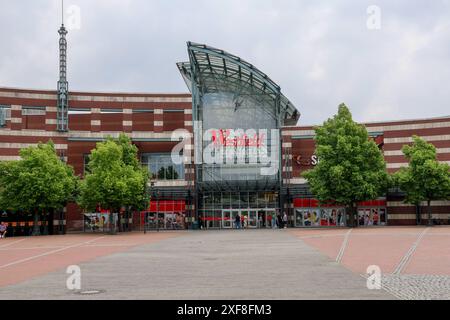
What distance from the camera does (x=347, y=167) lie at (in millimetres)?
45719

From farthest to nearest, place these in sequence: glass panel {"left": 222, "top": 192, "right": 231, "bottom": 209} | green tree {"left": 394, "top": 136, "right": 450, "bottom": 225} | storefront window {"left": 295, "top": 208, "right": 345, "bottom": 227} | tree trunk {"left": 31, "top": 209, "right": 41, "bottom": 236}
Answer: glass panel {"left": 222, "top": 192, "right": 231, "bottom": 209} → storefront window {"left": 295, "top": 208, "right": 345, "bottom": 227} → green tree {"left": 394, "top": 136, "right": 450, "bottom": 225} → tree trunk {"left": 31, "top": 209, "right": 41, "bottom": 236}

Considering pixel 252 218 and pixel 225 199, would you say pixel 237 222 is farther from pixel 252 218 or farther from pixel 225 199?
pixel 225 199

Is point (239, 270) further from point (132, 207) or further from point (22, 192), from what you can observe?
point (132, 207)

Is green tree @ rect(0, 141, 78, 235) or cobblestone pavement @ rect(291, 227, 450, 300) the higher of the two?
green tree @ rect(0, 141, 78, 235)

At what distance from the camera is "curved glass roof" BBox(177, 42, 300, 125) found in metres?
51.2

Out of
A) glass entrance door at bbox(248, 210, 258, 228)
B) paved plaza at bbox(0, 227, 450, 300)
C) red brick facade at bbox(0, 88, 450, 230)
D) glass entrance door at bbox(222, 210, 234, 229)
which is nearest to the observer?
paved plaza at bbox(0, 227, 450, 300)

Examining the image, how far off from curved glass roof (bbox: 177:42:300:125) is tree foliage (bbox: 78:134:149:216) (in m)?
12.1

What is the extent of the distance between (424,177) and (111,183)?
26.2 meters

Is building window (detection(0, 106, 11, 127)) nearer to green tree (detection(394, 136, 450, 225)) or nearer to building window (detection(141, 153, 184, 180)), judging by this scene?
building window (detection(141, 153, 184, 180))

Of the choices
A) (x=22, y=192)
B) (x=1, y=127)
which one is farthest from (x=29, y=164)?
(x=1, y=127)

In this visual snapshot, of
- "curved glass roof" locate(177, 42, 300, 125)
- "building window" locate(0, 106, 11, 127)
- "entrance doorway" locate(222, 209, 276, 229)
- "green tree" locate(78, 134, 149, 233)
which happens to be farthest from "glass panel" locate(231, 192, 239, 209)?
"building window" locate(0, 106, 11, 127)

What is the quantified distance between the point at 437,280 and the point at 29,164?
3824cm

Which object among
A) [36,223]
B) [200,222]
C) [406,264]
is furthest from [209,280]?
[200,222]
